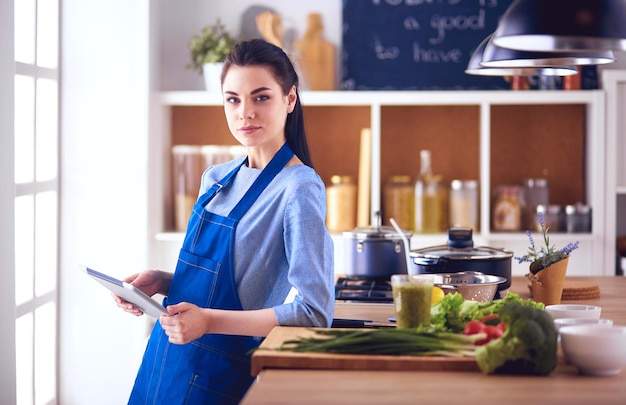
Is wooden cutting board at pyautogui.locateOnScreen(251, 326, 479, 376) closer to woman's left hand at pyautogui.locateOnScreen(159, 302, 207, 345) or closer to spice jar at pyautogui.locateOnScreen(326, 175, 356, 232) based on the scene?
woman's left hand at pyautogui.locateOnScreen(159, 302, 207, 345)

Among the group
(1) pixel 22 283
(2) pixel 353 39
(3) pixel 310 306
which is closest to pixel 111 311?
(1) pixel 22 283

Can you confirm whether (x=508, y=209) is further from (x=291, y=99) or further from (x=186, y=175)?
(x=291, y=99)

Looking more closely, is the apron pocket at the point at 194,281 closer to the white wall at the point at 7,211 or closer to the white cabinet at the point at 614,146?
the white wall at the point at 7,211

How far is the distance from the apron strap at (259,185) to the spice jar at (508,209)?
241cm

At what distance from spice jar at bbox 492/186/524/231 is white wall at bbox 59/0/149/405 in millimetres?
1709

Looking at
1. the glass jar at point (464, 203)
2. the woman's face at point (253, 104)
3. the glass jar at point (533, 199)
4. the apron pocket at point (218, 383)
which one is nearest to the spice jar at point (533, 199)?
the glass jar at point (533, 199)

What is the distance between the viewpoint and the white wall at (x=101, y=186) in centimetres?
414

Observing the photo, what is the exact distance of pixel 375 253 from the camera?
10.4ft

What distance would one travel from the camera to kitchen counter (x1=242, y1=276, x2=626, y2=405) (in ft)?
5.17

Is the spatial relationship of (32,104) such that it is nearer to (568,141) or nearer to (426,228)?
(426,228)

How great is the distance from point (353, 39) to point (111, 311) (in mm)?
1751

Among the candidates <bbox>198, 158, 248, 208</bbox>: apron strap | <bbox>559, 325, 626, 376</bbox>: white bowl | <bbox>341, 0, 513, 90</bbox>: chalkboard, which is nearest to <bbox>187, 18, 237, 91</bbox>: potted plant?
<bbox>341, 0, 513, 90</bbox>: chalkboard

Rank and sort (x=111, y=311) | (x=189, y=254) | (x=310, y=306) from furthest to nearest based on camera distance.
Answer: (x=111, y=311), (x=189, y=254), (x=310, y=306)

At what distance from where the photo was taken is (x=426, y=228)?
14.6ft
